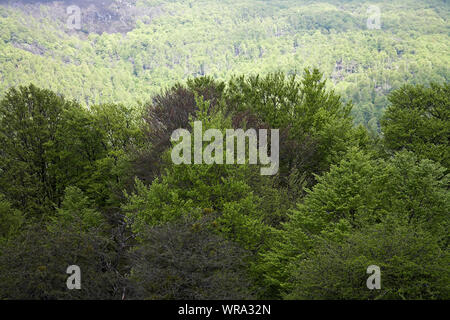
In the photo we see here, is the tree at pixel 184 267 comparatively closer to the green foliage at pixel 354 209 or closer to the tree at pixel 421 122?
the green foliage at pixel 354 209

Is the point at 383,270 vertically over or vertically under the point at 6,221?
under

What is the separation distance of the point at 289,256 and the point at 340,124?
41.5 feet

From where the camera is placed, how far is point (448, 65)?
563 feet

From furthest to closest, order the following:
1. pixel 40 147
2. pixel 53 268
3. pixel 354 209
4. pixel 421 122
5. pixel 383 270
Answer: pixel 40 147 < pixel 421 122 < pixel 354 209 < pixel 383 270 < pixel 53 268

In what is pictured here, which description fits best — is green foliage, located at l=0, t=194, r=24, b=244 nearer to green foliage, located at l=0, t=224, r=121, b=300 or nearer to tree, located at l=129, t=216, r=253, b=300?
green foliage, located at l=0, t=224, r=121, b=300

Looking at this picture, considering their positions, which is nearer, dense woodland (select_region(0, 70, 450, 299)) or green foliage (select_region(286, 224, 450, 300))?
green foliage (select_region(286, 224, 450, 300))

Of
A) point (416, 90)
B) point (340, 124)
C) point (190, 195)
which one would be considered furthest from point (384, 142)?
point (190, 195)

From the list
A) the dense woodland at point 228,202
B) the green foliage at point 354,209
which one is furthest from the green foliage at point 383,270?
the green foliage at point 354,209

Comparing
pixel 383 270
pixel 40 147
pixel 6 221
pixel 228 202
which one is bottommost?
pixel 383 270

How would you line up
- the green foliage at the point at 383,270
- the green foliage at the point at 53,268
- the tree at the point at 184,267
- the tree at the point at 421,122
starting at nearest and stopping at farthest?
1. the green foliage at the point at 53,268
2. the tree at the point at 184,267
3. the green foliage at the point at 383,270
4. the tree at the point at 421,122

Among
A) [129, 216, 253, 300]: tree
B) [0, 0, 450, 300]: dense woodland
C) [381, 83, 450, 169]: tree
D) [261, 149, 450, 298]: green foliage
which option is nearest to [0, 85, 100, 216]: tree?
[0, 0, 450, 300]: dense woodland

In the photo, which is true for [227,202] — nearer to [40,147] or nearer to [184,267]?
[184,267]

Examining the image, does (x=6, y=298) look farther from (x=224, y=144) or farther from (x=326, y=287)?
(x=224, y=144)

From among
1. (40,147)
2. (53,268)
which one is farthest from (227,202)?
(40,147)
